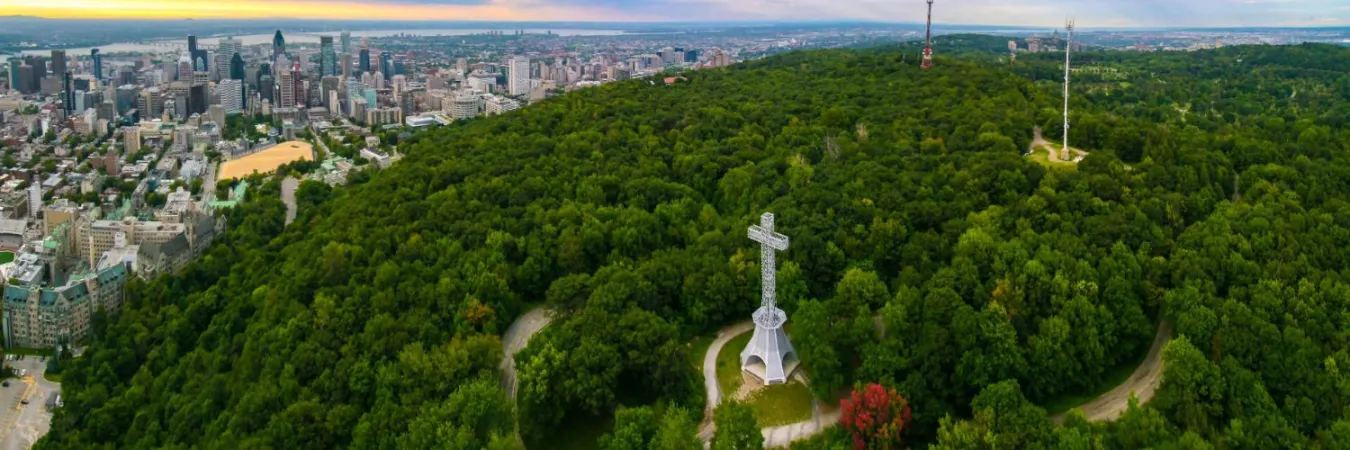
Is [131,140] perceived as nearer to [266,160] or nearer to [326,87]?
[266,160]

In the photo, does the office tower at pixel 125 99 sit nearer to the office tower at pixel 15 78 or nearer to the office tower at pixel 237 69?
the office tower at pixel 237 69

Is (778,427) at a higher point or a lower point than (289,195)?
lower

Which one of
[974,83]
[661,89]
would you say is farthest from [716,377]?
[661,89]

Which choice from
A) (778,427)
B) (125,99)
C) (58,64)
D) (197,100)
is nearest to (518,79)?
(197,100)

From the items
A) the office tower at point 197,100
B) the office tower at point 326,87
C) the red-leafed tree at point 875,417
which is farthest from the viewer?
the office tower at point 326,87

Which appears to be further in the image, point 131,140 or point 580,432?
point 131,140

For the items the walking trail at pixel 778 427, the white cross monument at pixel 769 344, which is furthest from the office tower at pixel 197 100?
the white cross monument at pixel 769 344
